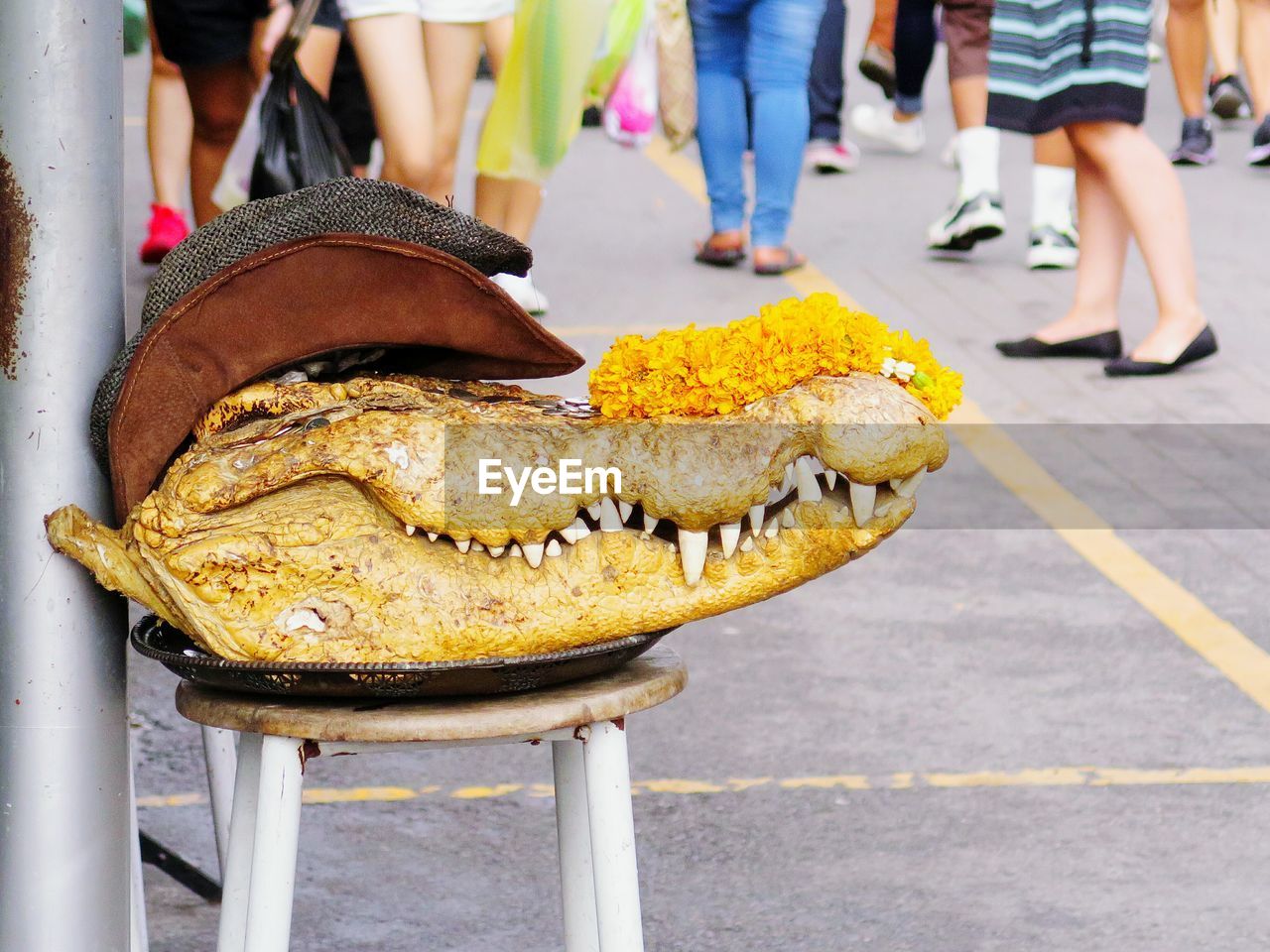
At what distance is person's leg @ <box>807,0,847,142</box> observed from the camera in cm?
989

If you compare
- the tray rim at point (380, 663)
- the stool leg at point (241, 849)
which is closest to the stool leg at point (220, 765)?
the stool leg at point (241, 849)

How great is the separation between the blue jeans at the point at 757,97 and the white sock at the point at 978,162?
812 mm

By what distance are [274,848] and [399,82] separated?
3.70 meters

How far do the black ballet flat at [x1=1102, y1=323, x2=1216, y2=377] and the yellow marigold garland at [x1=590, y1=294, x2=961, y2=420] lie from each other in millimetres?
4141

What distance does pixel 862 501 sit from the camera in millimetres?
2055

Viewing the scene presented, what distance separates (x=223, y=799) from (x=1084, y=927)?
4.33 feet

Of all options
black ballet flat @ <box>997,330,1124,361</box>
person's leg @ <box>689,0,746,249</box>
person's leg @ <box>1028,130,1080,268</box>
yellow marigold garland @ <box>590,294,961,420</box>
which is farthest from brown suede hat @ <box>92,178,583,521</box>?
person's leg @ <box>1028,130,1080,268</box>

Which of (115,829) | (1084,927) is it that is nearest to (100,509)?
(115,829)

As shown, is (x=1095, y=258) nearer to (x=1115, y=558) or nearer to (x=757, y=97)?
(x=757, y=97)

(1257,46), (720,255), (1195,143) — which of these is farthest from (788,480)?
(1257,46)

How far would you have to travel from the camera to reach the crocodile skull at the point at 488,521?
6.45ft

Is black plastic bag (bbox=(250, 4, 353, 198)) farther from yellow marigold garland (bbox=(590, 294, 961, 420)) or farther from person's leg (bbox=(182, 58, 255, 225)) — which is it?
yellow marigold garland (bbox=(590, 294, 961, 420))

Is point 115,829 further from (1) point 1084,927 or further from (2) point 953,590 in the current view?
(2) point 953,590

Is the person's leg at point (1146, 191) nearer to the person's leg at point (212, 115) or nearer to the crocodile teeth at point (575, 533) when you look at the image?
the person's leg at point (212, 115)
